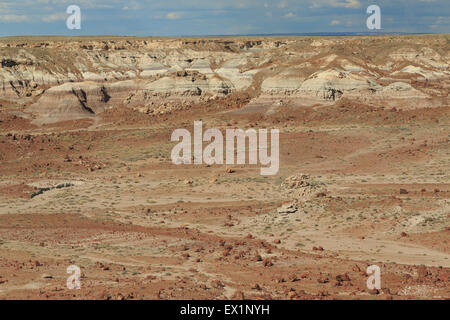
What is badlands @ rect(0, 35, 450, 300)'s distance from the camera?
17.0m

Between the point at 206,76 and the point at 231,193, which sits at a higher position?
the point at 206,76

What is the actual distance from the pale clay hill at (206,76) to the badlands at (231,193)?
365mm

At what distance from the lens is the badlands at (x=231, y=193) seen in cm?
1702

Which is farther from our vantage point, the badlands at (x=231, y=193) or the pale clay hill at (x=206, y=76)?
the pale clay hill at (x=206, y=76)

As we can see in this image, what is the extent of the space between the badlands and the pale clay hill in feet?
1.20

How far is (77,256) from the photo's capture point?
781 inches

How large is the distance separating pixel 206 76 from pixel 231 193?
138 ft

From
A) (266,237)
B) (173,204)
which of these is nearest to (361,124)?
(173,204)

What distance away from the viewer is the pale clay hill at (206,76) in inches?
2213

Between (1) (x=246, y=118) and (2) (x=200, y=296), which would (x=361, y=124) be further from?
(2) (x=200, y=296)

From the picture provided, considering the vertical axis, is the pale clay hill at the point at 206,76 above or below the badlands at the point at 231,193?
above

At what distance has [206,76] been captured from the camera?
69.9m

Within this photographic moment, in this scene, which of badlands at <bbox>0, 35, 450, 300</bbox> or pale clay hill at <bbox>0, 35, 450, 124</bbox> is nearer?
badlands at <bbox>0, 35, 450, 300</bbox>

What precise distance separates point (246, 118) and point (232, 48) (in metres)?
72.2
